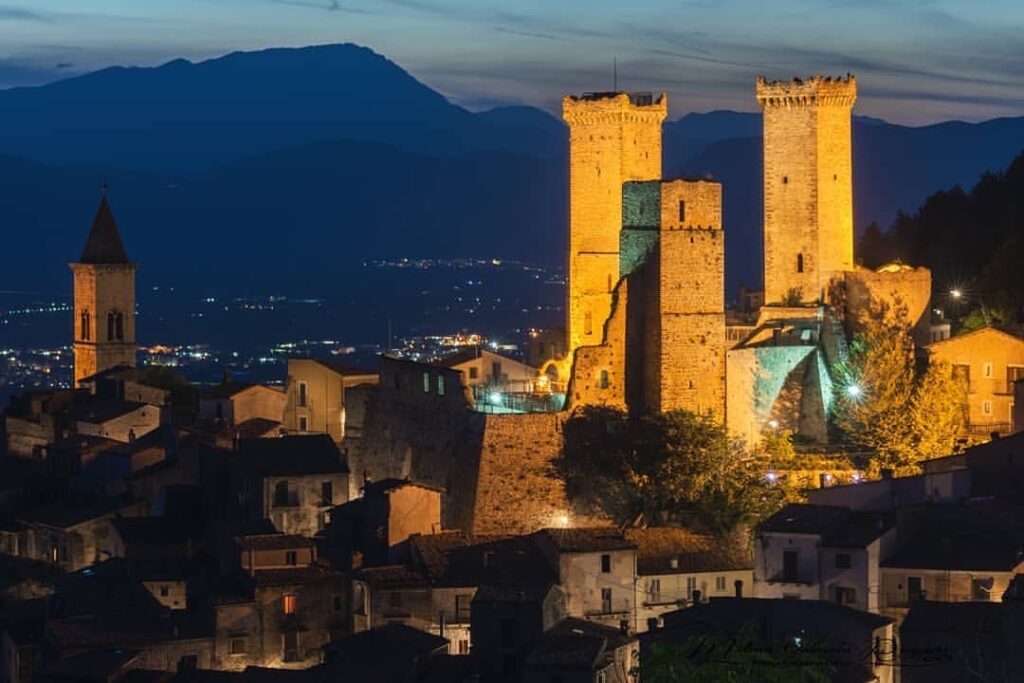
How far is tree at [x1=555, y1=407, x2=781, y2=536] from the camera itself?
48.1 meters

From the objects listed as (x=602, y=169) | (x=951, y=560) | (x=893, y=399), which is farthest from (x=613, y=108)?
(x=951, y=560)

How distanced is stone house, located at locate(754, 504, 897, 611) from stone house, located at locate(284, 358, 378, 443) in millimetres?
20837

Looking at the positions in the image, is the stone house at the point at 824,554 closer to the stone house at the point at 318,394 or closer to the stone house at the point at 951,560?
the stone house at the point at 951,560

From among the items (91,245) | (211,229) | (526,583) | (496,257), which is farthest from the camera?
(211,229)

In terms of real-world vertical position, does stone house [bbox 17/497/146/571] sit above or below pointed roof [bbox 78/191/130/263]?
below

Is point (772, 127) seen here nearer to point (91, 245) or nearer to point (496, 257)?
point (91, 245)

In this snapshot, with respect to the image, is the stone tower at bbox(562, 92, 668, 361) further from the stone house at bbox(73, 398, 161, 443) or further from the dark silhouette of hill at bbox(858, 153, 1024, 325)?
the stone house at bbox(73, 398, 161, 443)

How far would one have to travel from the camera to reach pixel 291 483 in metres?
51.6

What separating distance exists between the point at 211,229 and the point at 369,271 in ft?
148

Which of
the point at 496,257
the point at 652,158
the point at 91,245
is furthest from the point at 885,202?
the point at 652,158

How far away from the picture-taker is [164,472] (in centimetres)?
5675

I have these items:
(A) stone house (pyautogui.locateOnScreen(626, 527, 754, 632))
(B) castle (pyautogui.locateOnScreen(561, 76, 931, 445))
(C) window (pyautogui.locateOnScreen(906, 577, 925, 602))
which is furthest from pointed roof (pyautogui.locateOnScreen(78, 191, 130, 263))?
(C) window (pyautogui.locateOnScreen(906, 577, 925, 602))

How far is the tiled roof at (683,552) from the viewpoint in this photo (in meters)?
44.3

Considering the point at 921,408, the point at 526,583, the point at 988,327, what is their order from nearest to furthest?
the point at 526,583
the point at 921,408
the point at 988,327
